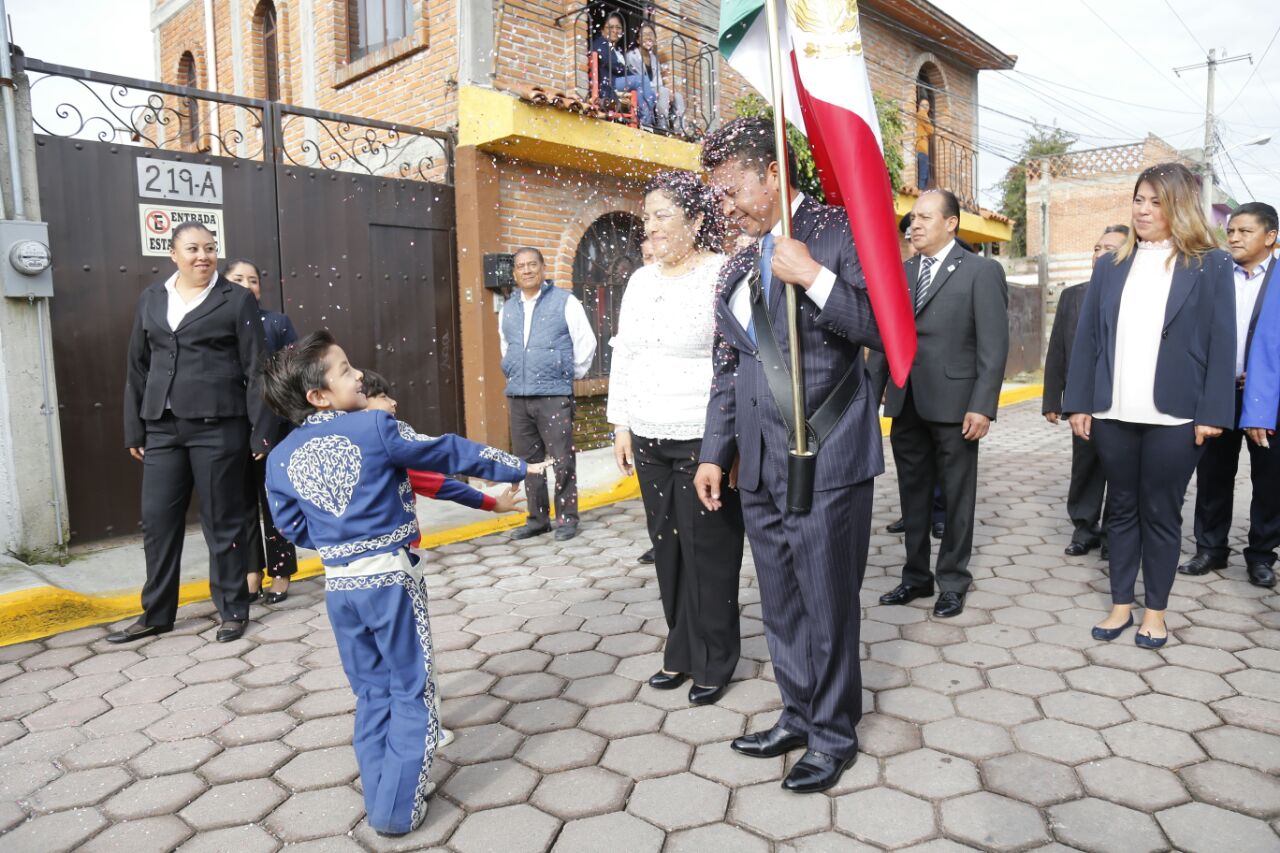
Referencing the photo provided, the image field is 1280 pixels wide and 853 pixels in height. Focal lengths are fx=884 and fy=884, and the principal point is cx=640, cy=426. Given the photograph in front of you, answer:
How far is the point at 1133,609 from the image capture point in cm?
441

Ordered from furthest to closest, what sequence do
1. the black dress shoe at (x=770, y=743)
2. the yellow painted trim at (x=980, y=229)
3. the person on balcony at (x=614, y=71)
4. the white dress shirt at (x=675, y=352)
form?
the yellow painted trim at (x=980, y=229), the person on balcony at (x=614, y=71), the white dress shirt at (x=675, y=352), the black dress shoe at (x=770, y=743)

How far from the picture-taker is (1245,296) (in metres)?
4.83

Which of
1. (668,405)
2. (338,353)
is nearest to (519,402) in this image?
(668,405)

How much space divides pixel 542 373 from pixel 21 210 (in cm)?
336

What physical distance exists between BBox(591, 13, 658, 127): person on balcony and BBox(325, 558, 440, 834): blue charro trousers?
7.50 meters

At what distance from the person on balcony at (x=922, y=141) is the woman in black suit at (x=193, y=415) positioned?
13.3 meters

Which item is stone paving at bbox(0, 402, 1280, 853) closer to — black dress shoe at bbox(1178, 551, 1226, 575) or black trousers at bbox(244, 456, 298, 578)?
black dress shoe at bbox(1178, 551, 1226, 575)

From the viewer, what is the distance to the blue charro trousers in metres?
2.60

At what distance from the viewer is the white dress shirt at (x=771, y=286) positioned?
2.60 m

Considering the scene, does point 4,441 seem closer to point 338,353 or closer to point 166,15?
point 338,353

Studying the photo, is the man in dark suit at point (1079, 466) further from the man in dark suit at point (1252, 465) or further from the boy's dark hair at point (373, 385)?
the boy's dark hair at point (373, 385)

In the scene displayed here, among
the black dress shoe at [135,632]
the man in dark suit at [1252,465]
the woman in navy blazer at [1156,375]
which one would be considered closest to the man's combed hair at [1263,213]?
the man in dark suit at [1252,465]

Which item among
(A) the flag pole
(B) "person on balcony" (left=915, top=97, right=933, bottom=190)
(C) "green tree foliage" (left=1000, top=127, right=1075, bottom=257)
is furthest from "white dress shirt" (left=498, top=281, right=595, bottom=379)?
(C) "green tree foliage" (left=1000, top=127, right=1075, bottom=257)

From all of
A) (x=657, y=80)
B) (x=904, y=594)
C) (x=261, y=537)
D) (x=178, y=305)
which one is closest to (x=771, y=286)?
(x=904, y=594)
